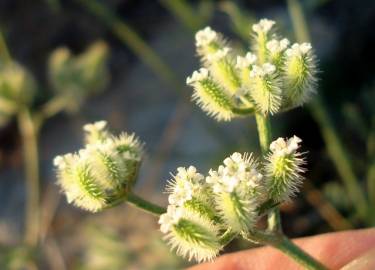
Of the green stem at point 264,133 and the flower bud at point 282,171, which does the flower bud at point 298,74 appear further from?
the flower bud at point 282,171

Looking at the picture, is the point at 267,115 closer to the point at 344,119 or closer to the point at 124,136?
the point at 124,136

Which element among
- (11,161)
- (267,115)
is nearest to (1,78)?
(267,115)

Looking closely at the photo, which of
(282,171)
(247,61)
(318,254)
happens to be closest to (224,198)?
(282,171)

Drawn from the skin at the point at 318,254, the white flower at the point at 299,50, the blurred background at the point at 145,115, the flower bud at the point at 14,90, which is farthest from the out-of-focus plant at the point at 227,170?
the flower bud at the point at 14,90

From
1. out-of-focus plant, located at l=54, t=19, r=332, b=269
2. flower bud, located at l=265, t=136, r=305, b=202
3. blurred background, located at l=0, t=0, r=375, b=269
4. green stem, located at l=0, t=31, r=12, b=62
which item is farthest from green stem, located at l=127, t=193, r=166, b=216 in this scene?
green stem, located at l=0, t=31, r=12, b=62

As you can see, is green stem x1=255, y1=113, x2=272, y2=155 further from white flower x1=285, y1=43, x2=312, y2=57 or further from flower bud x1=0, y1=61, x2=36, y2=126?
flower bud x1=0, y1=61, x2=36, y2=126

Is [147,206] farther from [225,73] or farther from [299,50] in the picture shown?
[299,50]
